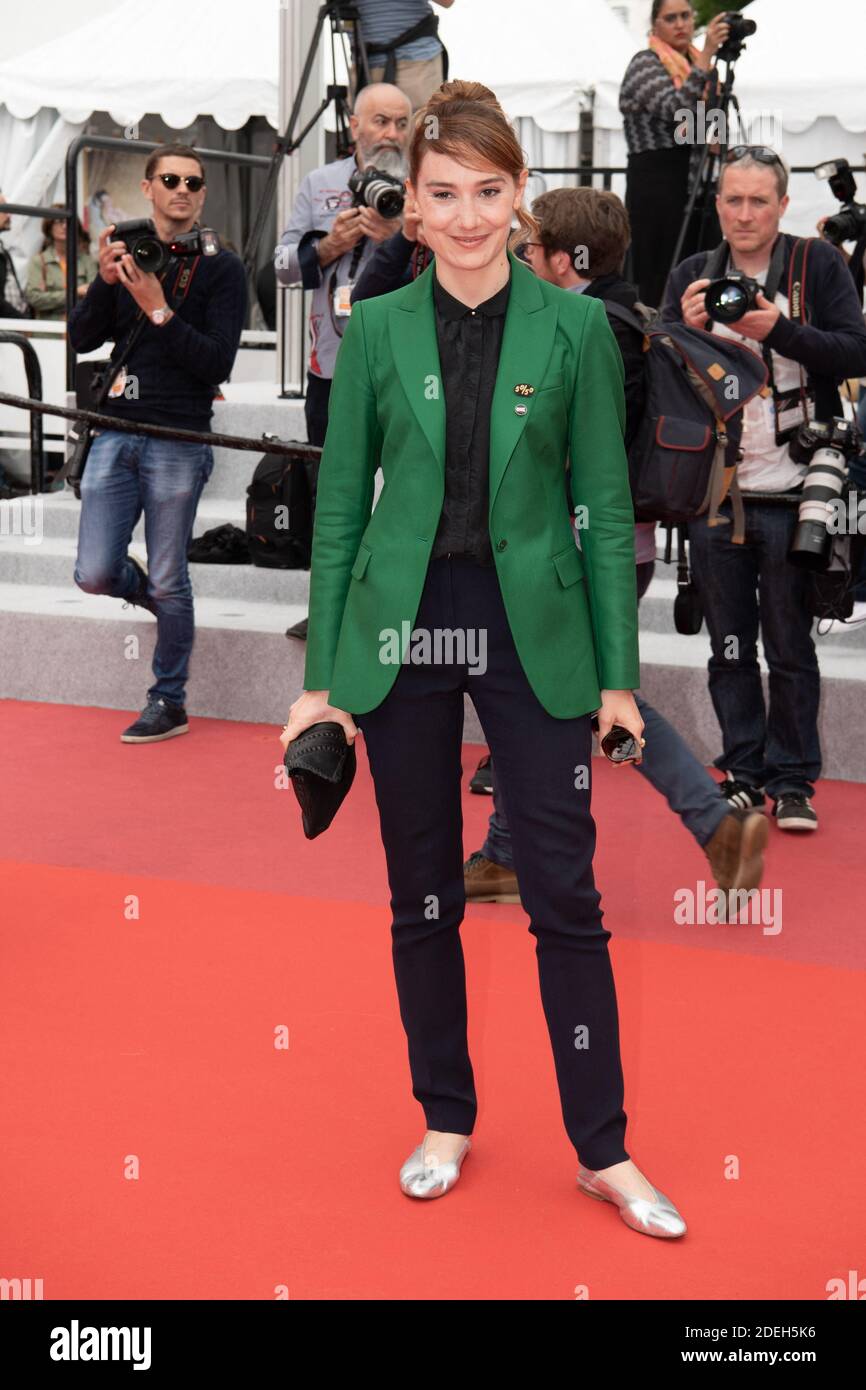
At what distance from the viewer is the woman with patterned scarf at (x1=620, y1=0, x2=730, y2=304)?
9219 mm

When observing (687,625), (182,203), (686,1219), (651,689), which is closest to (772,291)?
(687,625)

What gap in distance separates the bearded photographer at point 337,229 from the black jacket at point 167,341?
22 centimetres

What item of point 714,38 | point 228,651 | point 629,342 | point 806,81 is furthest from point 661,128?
point 629,342

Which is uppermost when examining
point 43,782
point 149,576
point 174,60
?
point 174,60

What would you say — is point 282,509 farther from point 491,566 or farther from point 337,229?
point 491,566

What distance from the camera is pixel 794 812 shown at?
223 inches

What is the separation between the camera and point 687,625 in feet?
19.0

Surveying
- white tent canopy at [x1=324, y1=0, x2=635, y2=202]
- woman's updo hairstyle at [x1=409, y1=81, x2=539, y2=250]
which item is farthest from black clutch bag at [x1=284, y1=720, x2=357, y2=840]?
white tent canopy at [x1=324, y1=0, x2=635, y2=202]

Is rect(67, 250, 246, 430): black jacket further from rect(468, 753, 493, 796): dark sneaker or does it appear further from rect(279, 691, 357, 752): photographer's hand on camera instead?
rect(279, 691, 357, 752): photographer's hand on camera

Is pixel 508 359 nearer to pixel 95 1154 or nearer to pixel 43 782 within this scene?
pixel 95 1154

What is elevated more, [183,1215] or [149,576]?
[149,576]

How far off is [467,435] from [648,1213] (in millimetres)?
1330

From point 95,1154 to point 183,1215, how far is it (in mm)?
303

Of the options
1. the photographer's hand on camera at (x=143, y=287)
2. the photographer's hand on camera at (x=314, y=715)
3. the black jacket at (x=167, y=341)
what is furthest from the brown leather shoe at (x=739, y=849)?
the photographer's hand on camera at (x=143, y=287)
